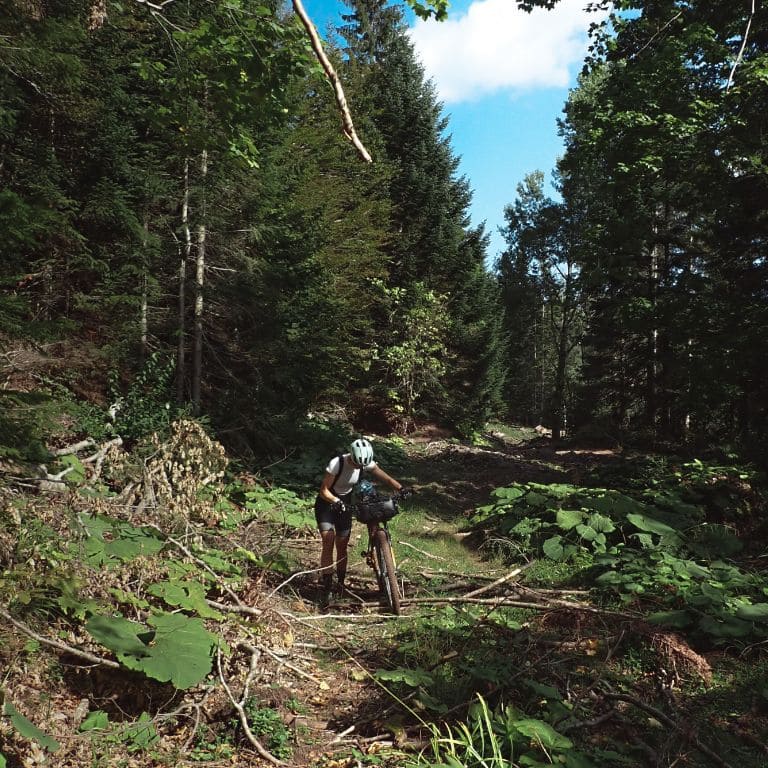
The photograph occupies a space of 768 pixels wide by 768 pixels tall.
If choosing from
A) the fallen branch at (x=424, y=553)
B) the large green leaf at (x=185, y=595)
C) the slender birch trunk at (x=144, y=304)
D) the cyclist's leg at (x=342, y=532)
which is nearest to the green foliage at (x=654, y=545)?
the fallen branch at (x=424, y=553)

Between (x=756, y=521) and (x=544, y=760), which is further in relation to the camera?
(x=756, y=521)

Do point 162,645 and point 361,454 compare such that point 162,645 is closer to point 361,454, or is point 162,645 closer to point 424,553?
point 361,454

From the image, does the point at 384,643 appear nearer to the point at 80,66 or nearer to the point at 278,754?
the point at 278,754

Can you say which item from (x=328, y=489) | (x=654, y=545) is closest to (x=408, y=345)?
(x=654, y=545)

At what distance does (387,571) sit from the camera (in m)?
5.69

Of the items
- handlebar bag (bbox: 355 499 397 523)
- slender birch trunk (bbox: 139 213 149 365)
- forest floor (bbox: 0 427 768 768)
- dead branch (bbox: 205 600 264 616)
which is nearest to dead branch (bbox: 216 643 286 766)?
forest floor (bbox: 0 427 768 768)

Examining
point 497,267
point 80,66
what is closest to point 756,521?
point 80,66

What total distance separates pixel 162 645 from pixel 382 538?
8.75 ft

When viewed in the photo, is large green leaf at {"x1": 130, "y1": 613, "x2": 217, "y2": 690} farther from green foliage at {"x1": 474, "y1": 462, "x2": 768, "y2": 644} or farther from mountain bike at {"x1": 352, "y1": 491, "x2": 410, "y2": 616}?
green foliage at {"x1": 474, "y1": 462, "x2": 768, "y2": 644}

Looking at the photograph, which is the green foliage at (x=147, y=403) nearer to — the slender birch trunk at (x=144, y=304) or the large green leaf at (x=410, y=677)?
the slender birch trunk at (x=144, y=304)

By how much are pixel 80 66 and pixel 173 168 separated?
3.31 metres

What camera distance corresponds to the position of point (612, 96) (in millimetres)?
10750

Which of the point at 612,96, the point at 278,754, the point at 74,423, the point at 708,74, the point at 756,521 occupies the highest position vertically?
the point at 708,74

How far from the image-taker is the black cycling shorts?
19.7 feet
